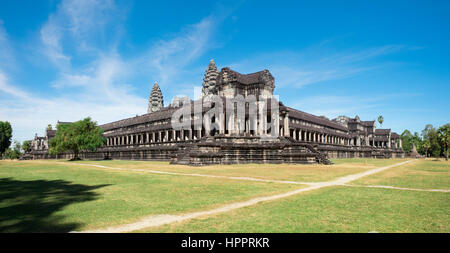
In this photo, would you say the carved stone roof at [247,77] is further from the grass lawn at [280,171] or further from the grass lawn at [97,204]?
the grass lawn at [97,204]

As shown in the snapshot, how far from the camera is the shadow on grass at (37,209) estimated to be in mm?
6074

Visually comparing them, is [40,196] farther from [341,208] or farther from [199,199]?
[341,208]

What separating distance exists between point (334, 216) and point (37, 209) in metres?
9.11

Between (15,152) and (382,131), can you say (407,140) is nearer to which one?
(382,131)

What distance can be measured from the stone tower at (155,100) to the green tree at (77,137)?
46.6 m

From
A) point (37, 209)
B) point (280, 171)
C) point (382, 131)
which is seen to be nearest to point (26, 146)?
point (280, 171)

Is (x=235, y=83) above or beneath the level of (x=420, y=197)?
above

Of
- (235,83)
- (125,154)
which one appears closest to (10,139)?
(125,154)

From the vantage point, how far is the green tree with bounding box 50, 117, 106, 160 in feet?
158

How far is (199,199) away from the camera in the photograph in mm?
9586

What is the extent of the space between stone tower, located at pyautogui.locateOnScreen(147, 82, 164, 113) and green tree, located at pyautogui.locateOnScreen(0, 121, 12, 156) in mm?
44475

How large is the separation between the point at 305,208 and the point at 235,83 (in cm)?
3327

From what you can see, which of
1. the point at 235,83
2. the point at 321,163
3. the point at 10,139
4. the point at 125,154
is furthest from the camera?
the point at 10,139

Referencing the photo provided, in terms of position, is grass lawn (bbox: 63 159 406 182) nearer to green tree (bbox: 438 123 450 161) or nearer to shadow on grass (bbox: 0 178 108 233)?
shadow on grass (bbox: 0 178 108 233)
